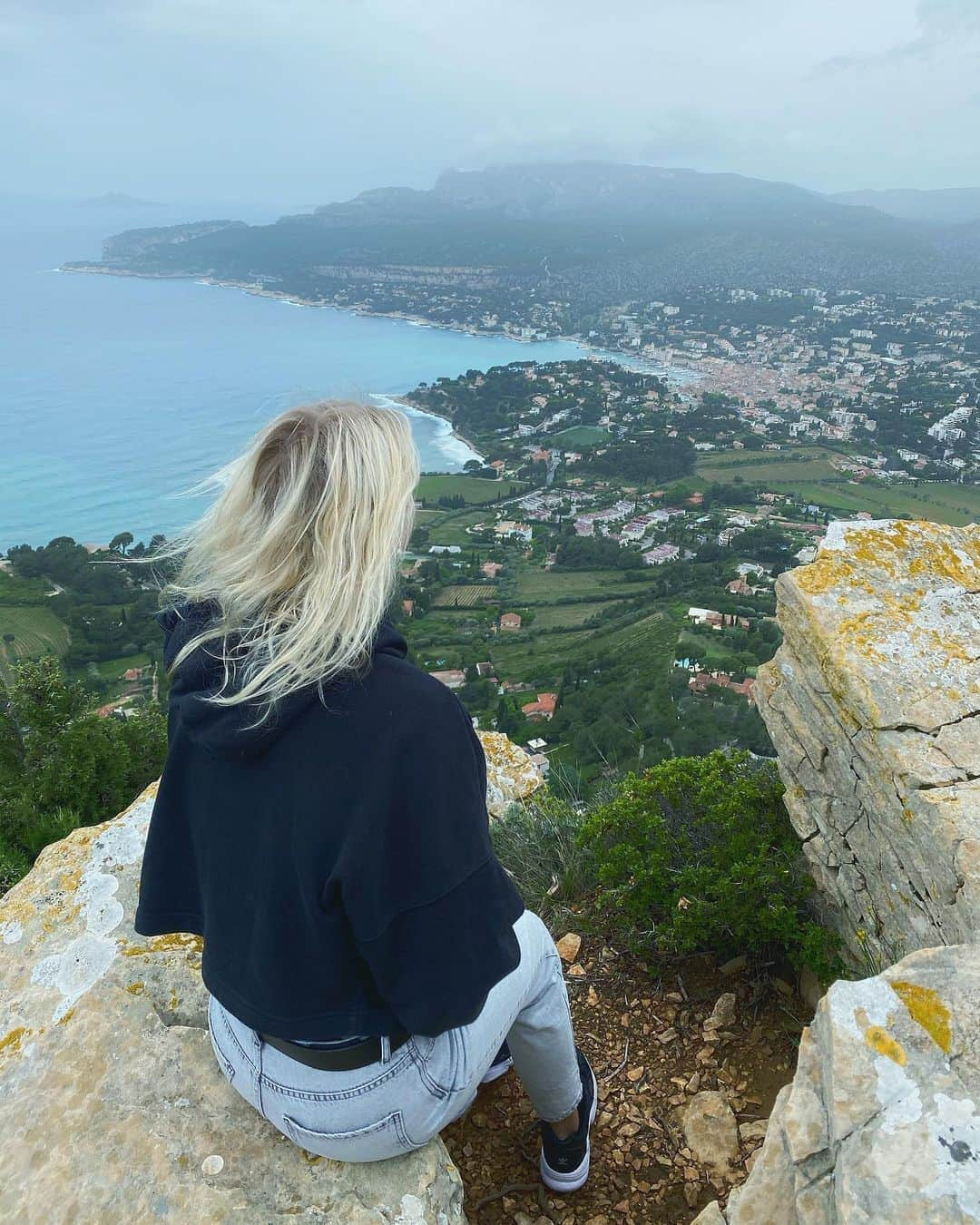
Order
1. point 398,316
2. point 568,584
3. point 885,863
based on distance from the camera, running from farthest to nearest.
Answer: point 398,316
point 568,584
point 885,863

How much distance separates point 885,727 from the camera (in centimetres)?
219

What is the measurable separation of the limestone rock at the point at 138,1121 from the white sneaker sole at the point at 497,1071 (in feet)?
1.55

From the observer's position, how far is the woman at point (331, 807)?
48.9 inches

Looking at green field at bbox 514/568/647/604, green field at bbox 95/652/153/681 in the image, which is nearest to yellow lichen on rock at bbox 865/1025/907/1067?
green field at bbox 95/652/153/681

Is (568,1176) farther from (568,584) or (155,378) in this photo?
(155,378)

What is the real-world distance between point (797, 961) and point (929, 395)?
2312 inches

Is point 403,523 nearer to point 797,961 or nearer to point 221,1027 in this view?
point 221,1027

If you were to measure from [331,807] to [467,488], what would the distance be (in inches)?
1583

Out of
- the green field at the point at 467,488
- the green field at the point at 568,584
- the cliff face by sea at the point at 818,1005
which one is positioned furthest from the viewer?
the green field at the point at 467,488

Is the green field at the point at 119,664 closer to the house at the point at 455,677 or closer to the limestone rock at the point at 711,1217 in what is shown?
the house at the point at 455,677

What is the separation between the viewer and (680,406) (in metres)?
54.4

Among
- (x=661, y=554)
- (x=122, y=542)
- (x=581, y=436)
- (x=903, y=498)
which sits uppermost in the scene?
(x=122, y=542)

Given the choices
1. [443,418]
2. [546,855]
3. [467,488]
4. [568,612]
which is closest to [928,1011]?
[546,855]

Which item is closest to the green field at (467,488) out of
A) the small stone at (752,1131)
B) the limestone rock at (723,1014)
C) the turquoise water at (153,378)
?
the turquoise water at (153,378)
